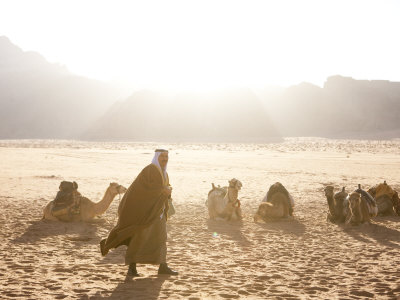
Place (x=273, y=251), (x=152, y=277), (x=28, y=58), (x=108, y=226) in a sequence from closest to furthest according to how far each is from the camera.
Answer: (x=152, y=277)
(x=273, y=251)
(x=108, y=226)
(x=28, y=58)

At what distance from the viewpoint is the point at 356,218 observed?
10148mm

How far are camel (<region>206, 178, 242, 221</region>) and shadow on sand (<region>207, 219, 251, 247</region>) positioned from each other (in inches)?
6.7

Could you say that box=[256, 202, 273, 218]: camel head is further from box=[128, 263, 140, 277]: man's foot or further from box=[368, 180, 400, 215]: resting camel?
box=[128, 263, 140, 277]: man's foot

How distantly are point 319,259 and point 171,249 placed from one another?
258cm

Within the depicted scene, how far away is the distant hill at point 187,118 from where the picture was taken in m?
99.5

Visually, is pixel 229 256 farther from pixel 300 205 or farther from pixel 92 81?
pixel 92 81

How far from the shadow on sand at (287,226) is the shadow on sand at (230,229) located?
2.08 feet

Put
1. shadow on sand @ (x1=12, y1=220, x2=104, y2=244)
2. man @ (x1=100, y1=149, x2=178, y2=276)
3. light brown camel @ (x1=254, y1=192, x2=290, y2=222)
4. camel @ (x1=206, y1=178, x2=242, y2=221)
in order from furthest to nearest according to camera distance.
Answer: light brown camel @ (x1=254, y1=192, x2=290, y2=222), camel @ (x1=206, y1=178, x2=242, y2=221), shadow on sand @ (x1=12, y1=220, x2=104, y2=244), man @ (x1=100, y1=149, x2=178, y2=276)

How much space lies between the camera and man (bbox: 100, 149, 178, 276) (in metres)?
6.34

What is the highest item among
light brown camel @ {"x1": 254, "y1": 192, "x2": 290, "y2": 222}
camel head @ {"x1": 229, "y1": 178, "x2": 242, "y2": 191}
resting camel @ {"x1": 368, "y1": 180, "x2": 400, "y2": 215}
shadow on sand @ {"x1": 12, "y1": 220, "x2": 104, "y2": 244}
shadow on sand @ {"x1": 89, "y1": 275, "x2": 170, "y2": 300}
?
camel head @ {"x1": 229, "y1": 178, "x2": 242, "y2": 191}

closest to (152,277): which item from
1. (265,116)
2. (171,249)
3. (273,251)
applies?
(171,249)

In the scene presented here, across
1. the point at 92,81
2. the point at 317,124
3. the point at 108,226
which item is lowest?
the point at 108,226

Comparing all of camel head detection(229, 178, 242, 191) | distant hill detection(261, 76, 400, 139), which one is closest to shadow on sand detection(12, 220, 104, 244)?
camel head detection(229, 178, 242, 191)

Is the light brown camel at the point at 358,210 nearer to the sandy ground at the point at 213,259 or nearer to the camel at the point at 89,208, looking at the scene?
the sandy ground at the point at 213,259
